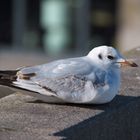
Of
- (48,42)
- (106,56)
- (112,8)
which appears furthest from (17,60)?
(106,56)

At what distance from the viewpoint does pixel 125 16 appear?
1208 centimetres

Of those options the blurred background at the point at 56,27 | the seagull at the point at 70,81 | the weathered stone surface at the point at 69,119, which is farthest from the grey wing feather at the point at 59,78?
the blurred background at the point at 56,27

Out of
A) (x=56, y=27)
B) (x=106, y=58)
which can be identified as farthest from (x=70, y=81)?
(x=56, y=27)

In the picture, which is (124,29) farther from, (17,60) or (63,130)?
(63,130)

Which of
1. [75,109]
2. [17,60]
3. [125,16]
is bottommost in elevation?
[17,60]

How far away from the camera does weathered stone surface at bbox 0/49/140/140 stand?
11.1 ft

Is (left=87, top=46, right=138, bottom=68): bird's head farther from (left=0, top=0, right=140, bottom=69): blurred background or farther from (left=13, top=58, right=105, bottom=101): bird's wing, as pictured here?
(left=0, top=0, right=140, bottom=69): blurred background

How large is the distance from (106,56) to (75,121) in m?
0.53

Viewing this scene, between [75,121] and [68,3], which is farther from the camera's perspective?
[68,3]

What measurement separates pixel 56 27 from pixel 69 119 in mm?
9092

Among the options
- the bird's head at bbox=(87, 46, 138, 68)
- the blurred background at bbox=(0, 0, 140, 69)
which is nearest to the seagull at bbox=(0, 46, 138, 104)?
the bird's head at bbox=(87, 46, 138, 68)

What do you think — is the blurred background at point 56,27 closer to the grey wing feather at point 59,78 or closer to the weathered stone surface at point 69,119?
the weathered stone surface at point 69,119

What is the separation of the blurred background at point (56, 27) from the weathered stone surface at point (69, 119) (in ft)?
25.8

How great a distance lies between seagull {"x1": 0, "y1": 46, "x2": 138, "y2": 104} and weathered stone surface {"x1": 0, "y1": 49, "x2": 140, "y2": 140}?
0.06 metres
